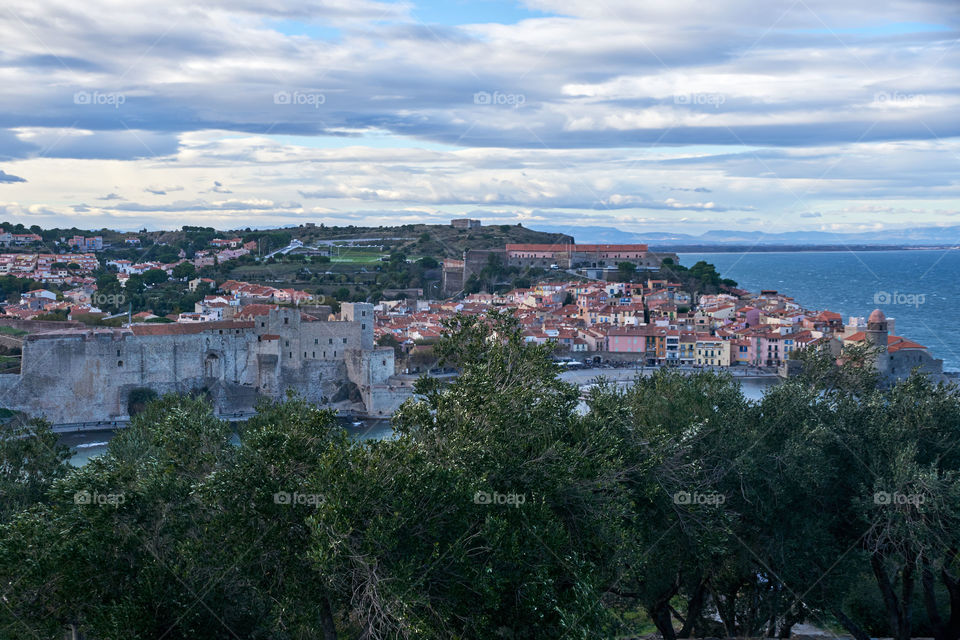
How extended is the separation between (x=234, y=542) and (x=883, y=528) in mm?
6781

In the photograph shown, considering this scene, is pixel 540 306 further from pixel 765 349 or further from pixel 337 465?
pixel 337 465

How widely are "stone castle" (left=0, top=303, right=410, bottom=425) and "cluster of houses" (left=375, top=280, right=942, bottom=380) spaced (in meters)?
7.67

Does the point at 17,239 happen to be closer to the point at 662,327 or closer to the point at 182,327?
the point at 182,327

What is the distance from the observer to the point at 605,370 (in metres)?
41.8

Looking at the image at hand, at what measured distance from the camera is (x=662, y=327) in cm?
4638

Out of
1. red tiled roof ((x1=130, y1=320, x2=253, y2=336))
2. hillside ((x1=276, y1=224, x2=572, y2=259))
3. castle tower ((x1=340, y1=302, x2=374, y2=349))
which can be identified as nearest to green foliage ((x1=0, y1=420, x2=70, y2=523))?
red tiled roof ((x1=130, y1=320, x2=253, y2=336))

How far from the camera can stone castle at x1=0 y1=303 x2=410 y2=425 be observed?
92.0ft

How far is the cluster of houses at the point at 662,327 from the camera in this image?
4244cm

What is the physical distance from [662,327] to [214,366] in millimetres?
23793

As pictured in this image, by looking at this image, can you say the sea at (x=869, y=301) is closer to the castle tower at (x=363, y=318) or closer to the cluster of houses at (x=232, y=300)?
the castle tower at (x=363, y=318)

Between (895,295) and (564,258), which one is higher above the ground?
(564,258)

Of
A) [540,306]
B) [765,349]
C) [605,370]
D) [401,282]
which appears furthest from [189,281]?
[765,349]

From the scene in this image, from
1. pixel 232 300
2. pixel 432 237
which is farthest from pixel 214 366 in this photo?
pixel 432 237

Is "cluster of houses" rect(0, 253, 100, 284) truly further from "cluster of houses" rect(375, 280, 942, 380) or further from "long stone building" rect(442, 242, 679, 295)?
"long stone building" rect(442, 242, 679, 295)
